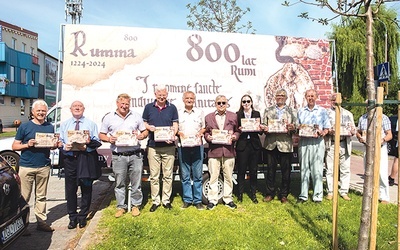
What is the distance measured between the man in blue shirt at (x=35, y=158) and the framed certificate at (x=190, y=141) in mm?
2010

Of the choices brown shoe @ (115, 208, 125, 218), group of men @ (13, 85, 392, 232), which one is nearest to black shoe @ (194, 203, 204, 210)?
group of men @ (13, 85, 392, 232)

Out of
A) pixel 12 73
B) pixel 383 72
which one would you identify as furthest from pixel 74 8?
pixel 383 72

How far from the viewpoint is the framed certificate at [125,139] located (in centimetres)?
510

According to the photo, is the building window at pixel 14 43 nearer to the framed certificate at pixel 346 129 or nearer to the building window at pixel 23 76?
the building window at pixel 23 76

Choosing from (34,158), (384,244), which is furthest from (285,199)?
(34,158)

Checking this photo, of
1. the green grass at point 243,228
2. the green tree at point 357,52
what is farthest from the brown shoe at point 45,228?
the green tree at point 357,52

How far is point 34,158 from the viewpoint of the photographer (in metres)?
4.78

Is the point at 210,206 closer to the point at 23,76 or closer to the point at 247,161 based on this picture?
the point at 247,161

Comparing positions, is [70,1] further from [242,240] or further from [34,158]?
[242,240]

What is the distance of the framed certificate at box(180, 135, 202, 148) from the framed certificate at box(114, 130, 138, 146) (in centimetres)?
83

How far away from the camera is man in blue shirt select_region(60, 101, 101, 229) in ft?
16.3

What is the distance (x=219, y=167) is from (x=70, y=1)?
25.0 meters

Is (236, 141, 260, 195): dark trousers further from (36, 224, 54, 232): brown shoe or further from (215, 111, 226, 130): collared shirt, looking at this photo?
(36, 224, 54, 232): brown shoe

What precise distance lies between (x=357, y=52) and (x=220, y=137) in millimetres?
16377
